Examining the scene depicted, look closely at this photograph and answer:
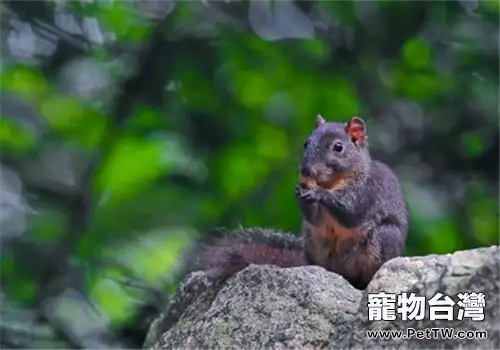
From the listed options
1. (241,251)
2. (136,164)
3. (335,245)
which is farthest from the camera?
(136,164)

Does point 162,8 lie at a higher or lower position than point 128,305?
higher

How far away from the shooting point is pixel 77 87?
4.93m

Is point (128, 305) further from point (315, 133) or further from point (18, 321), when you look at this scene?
point (315, 133)

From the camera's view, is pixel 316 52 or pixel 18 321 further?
pixel 316 52

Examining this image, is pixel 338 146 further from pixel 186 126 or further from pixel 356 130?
pixel 186 126

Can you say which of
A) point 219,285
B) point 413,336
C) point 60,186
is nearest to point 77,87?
point 60,186

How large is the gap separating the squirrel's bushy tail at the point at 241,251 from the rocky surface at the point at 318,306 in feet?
0.21

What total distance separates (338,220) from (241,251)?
1.22 ft

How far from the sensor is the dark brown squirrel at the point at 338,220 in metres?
3.61

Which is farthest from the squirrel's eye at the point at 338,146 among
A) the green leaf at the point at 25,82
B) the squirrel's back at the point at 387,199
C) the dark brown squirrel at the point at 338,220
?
the green leaf at the point at 25,82

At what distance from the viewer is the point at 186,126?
4.73 m

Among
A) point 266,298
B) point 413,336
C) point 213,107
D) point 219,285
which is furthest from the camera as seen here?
point 213,107

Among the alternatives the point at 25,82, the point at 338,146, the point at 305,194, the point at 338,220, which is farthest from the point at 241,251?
the point at 25,82

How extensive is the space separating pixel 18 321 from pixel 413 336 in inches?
89.6
